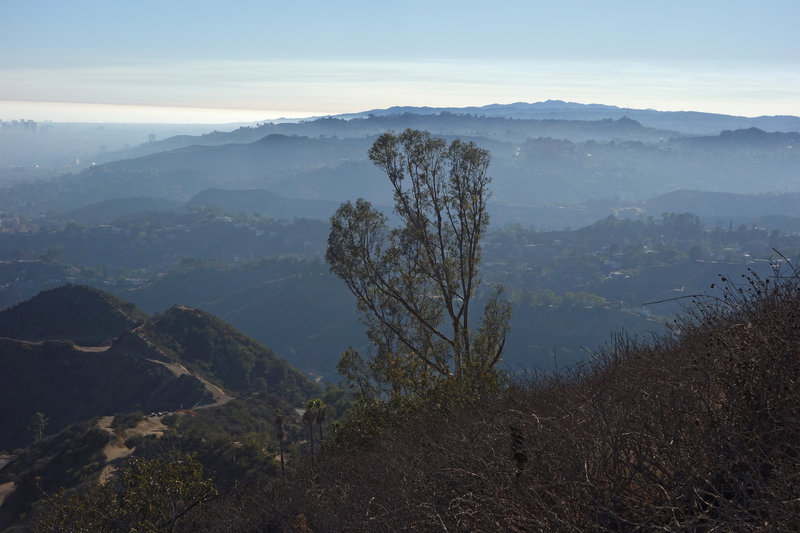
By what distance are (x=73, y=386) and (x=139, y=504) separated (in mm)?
41596

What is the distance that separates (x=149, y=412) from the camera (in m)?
41.2

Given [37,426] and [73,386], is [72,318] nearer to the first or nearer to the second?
[73,386]

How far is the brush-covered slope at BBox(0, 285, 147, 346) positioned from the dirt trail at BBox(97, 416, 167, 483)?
2275 cm

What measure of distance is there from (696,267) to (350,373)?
99.2 meters

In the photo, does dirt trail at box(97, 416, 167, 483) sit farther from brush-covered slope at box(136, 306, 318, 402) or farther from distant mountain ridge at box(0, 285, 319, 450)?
brush-covered slope at box(136, 306, 318, 402)

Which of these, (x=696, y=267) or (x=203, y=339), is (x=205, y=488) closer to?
(x=203, y=339)

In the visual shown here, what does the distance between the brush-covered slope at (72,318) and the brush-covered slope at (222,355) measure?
4084mm

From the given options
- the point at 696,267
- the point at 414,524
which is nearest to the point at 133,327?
the point at 414,524

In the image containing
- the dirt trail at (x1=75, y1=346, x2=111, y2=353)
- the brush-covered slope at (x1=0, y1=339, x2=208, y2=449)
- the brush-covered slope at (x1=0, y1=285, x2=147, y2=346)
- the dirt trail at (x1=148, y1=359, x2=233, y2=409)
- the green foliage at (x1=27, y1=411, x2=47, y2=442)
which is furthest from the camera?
the brush-covered slope at (x1=0, y1=285, x2=147, y2=346)

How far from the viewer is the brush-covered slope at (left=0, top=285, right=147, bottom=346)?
5538 cm

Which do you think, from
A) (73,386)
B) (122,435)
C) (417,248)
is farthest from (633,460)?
(73,386)

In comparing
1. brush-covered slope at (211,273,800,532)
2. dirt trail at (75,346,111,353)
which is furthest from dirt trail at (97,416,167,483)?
brush-covered slope at (211,273,800,532)

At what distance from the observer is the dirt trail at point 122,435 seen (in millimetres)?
27523

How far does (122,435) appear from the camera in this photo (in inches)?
1198
